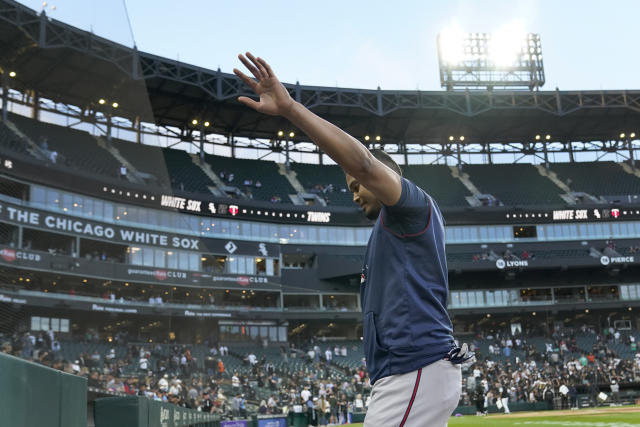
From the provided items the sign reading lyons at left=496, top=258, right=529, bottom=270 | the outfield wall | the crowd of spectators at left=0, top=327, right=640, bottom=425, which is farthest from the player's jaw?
the sign reading lyons at left=496, top=258, right=529, bottom=270

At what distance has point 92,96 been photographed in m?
5.04

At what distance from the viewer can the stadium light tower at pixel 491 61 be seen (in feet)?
213

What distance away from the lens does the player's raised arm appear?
8.61 ft

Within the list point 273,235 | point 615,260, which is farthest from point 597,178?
point 273,235

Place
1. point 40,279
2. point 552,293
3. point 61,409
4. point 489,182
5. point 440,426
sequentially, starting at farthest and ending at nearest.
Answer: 1. point 489,182
2. point 552,293
3. point 40,279
4. point 61,409
5. point 440,426

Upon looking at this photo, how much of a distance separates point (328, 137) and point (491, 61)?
2667 inches

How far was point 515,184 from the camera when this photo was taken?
6350 cm

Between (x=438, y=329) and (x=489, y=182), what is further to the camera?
(x=489, y=182)

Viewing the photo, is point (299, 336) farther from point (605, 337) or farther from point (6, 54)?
point (6, 54)

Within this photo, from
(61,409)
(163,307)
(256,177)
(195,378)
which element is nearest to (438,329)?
(61,409)

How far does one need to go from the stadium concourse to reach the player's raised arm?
177 centimetres

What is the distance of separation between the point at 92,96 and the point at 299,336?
4628cm

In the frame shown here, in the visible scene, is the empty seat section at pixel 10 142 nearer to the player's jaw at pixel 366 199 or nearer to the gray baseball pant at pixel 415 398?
the player's jaw at pixel 366 199

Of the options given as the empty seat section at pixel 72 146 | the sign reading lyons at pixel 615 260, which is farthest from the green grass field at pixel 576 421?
the sign reading lyons at pixel 615 260
